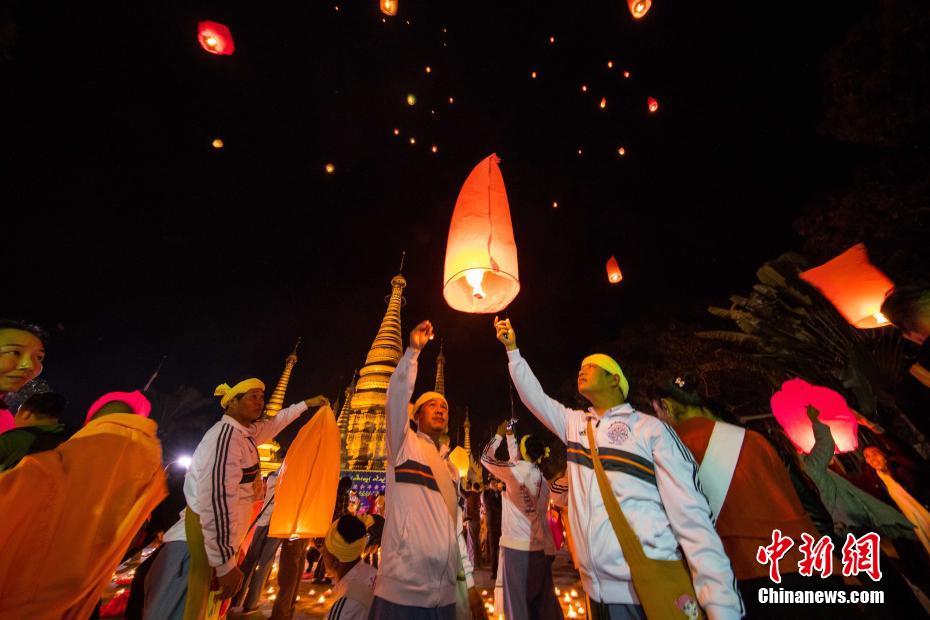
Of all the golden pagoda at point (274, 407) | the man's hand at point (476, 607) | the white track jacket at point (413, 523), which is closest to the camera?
the white track jacket at point (413, 523)

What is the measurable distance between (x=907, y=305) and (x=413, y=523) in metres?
4.58

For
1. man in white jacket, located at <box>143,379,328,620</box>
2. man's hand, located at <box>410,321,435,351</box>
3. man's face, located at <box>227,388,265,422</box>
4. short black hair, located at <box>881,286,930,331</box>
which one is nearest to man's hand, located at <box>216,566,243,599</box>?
man in white jacket, located at <box>143,379,328,620</box>

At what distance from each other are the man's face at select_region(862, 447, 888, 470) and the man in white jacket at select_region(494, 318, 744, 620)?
4957mm

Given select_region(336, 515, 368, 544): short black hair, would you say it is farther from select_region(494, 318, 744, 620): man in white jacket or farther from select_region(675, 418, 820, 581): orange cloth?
select_region(675, 418, 820, 581): orange cloth

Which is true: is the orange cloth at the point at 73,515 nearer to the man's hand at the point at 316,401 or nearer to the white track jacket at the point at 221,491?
the white track jacket at the point at 221,491

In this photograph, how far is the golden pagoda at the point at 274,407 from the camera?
38.6 meters

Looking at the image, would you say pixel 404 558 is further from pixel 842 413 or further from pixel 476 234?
pixel 842 413

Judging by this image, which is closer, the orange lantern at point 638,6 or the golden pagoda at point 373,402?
the orange lantern at point 638,6

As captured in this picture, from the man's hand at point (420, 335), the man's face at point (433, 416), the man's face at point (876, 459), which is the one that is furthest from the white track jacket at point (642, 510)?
the man's face at point (876, 459)

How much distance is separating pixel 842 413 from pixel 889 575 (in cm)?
228

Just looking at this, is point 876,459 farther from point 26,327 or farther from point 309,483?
point 26,327

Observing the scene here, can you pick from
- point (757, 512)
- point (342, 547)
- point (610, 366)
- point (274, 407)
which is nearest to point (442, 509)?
point (342, 547)

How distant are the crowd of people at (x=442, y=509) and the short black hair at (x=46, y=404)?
0.02 m

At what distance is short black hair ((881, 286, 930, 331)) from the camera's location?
117 inches
